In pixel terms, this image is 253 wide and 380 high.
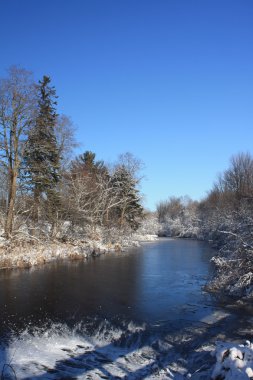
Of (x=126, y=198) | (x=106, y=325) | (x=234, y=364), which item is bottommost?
(x=106, y=325)

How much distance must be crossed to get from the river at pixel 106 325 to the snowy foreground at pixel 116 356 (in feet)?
0.07

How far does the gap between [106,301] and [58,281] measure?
176 inches

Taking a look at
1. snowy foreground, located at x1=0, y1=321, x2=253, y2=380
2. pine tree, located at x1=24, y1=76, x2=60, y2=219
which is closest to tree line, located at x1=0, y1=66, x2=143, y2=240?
pine tree, located at x1=24, y1=76, x2=60, y2=219

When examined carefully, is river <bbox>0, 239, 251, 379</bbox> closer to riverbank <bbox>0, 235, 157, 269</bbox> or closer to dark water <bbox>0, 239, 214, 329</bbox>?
dark water <bbox>0, 239, 214, 329</bbox>

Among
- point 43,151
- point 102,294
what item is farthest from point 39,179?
point 102,294

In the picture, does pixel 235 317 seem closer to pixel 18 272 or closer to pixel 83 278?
pixel 83 278

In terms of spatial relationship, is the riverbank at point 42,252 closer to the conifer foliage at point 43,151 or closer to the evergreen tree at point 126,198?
the conifer foliage at point 43,151

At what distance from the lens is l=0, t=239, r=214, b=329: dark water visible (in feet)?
35.2

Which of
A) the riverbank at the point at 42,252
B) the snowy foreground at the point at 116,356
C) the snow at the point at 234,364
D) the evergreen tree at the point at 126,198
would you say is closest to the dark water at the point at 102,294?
the riverbank at the point at 42,252

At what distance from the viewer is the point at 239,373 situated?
4.93 m

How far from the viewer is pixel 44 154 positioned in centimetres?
2695

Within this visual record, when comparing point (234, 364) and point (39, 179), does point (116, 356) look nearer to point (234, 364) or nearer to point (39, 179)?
point (234, 364)

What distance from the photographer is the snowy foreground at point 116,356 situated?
569cm

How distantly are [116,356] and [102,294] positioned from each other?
6082 millimetres
